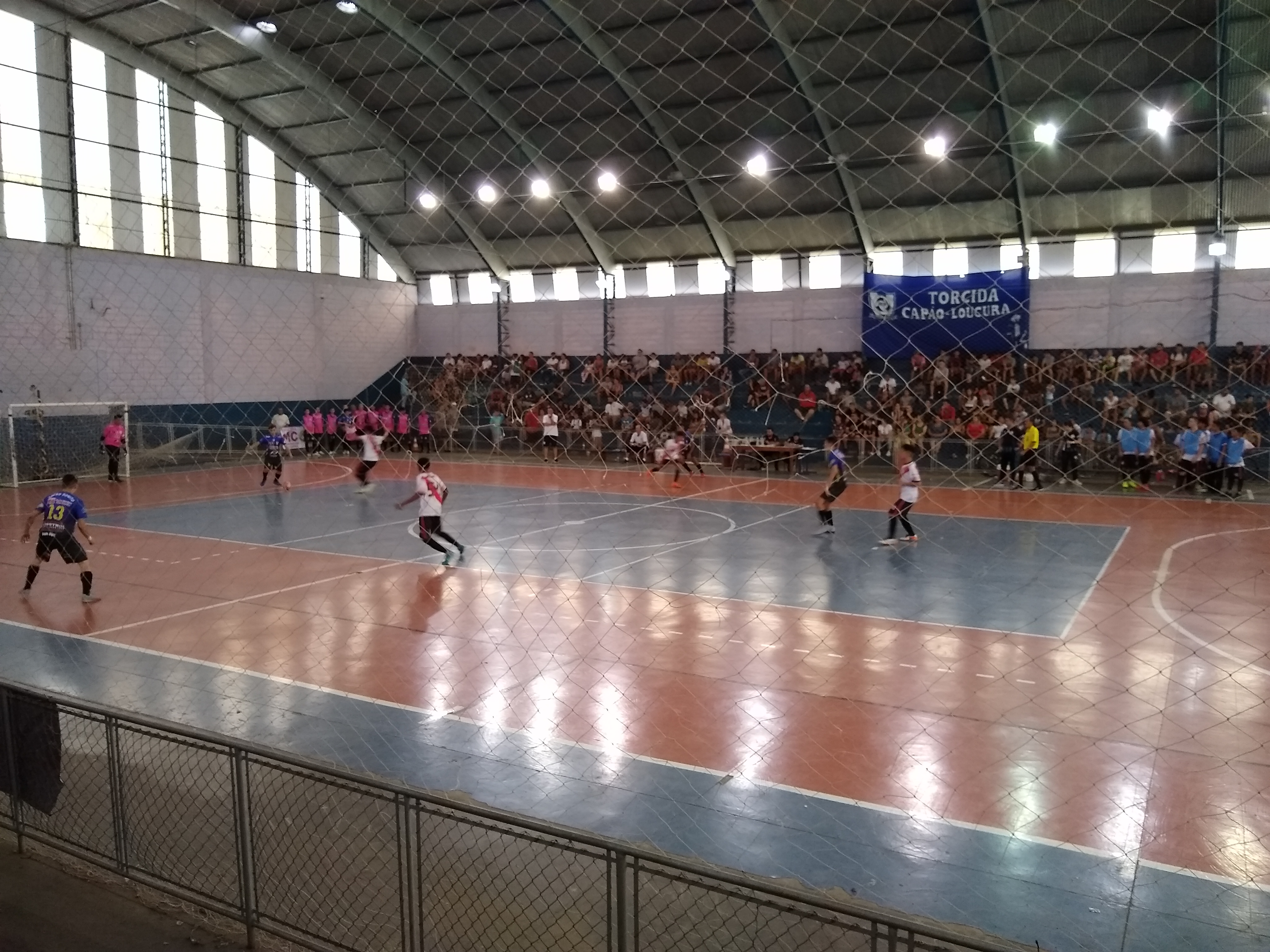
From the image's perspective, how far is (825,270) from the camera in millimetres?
27297

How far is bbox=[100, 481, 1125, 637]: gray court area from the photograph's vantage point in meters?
11.1

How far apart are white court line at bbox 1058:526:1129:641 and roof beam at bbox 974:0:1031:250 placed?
522cm

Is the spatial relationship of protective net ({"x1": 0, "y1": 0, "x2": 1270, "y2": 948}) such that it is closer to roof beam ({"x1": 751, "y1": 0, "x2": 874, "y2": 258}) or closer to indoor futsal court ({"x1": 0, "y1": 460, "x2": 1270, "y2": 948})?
indoor futsal court ({"x1": 0, "y1": 460, "x2": 1270, "y2": 948})

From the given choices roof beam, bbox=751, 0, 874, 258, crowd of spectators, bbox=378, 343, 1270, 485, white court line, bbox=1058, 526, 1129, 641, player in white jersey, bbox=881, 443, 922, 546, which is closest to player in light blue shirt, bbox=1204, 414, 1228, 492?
crowd of spectators, bbox=378, 343, 1270, 485

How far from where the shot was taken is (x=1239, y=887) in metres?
4.55

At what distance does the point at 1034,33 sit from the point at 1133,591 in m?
10.7

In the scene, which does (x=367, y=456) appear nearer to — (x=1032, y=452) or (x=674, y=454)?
(x=674, y=454)

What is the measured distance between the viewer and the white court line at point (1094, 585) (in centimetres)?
966

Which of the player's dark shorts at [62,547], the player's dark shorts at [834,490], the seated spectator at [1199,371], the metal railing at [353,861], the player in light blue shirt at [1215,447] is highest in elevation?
the seated spectator at [1199,371]

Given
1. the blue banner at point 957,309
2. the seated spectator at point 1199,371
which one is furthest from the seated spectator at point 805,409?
the seated spectator at point 1199,371

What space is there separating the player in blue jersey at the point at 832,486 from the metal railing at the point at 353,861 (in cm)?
1076

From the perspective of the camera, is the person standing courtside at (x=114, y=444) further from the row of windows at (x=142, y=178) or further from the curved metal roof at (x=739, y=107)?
the curved metal roof at (x=739, y=107)

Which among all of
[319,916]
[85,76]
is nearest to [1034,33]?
[319,916]

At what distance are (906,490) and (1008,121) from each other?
9.32m
